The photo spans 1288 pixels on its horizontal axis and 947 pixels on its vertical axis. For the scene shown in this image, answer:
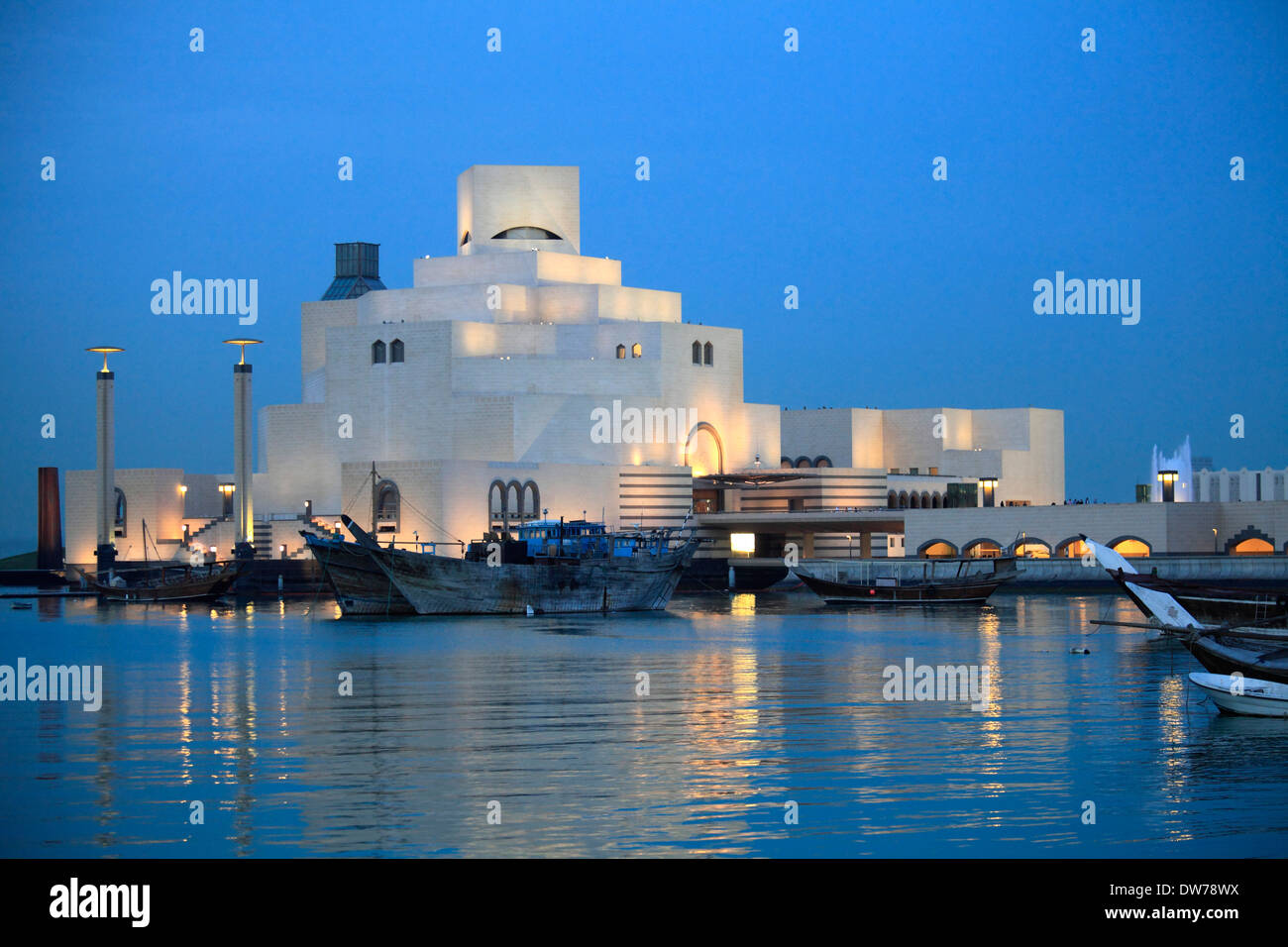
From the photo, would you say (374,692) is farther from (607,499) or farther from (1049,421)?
(1049,421)

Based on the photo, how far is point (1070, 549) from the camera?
217ft

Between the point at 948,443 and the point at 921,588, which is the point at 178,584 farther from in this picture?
the point at 948,443

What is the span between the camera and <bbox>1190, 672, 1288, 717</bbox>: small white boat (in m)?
21.3

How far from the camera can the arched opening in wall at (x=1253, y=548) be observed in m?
62.2

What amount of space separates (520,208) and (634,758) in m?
57.2

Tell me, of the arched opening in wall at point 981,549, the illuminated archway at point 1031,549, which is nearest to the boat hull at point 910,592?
the illuminated archway at point 1031,549

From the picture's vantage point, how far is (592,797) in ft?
53.1

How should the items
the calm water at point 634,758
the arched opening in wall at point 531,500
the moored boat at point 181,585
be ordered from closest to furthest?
1. the calm water at point 634,758
2. the moored boat at point 181,585
3. the arched opening in wall at point 531,500

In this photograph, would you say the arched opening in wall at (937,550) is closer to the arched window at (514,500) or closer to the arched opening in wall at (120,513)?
the arched window at (514,500)

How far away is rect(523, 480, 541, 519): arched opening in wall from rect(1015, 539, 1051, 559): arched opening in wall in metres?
20.0

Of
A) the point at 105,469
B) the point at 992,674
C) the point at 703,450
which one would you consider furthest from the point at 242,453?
the point at 992,674

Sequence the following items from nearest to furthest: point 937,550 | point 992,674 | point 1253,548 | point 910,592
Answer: point 992,674 → point 910,592 → point 1253,548 → point 937,550

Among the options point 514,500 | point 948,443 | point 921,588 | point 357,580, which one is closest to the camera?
point 357,580

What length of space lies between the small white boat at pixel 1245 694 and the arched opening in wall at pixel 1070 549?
4453 cm
